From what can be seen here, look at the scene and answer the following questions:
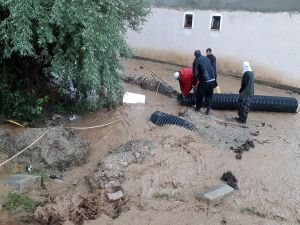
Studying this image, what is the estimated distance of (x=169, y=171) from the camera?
6.84 metres

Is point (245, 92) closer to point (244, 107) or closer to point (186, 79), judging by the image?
point (244, 107)

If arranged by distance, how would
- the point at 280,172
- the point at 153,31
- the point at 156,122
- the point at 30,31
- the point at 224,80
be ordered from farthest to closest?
1. the point at 153,31
2. the point at 224,80
3. the point at 156,122
4. the point at 280,172
5. the point at 30,31

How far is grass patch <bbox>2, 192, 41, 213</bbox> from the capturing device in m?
5.93

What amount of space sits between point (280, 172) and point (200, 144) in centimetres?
162

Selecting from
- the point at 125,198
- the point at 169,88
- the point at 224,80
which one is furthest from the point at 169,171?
the point at 224,80

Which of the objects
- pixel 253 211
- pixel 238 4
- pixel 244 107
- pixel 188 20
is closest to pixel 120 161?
pixel 253 211

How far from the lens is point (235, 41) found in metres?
16.6

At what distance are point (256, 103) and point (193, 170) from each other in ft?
16.5

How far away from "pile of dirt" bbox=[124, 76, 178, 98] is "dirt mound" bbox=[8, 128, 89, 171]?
5.55 m

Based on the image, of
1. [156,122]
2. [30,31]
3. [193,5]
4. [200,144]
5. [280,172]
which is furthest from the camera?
[193,5]

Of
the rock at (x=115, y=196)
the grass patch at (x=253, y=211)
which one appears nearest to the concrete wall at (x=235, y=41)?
the grass patch at (x=253, y=211)

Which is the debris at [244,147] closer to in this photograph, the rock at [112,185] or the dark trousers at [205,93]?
the dark trousers at [205,93]

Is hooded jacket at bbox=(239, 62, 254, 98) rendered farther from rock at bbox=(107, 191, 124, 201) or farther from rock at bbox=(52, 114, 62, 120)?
rock at bbox=(107, 191, 124, 201)

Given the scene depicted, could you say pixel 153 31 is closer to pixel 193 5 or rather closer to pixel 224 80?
pixel 193 5
